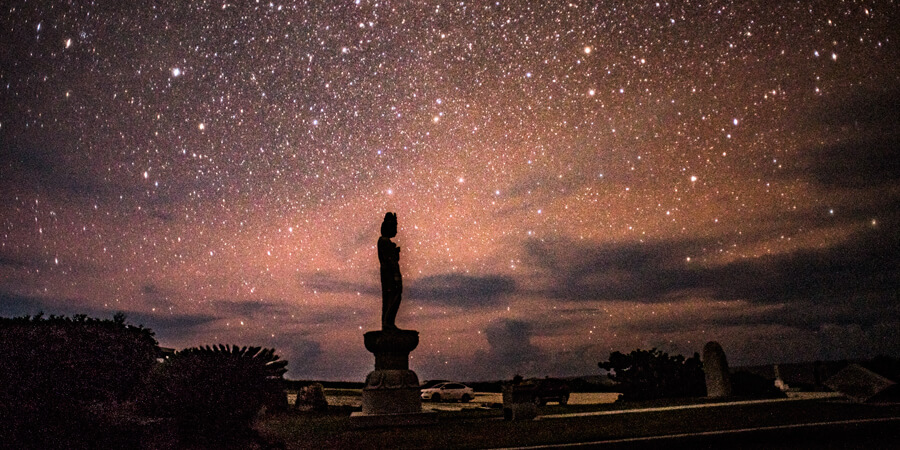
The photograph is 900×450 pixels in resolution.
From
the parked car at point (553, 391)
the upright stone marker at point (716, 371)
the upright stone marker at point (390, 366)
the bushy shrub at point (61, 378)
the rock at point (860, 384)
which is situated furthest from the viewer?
the parked car at point (553, 391)

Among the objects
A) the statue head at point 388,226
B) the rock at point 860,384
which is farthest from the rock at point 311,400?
the rock at point 860,384

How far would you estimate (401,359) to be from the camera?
13500 millimetres

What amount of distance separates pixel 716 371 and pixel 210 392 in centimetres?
1400

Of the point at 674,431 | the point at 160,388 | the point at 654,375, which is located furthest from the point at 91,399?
the point at 654,375

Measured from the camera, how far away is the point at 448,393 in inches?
1117

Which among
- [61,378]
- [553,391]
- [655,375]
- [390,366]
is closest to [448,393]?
[553,391]

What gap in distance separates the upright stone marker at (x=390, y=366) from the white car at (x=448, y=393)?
15335 mm

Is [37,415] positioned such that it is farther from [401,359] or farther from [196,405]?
[401,359]

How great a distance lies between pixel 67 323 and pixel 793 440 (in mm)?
8231

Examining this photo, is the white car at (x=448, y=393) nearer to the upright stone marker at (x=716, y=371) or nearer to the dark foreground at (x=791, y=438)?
the upright stone marker at (x=716, y=371)

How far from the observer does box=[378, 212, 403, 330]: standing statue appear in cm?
1413

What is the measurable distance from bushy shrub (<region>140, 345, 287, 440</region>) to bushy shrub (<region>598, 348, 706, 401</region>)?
17272 millimetres

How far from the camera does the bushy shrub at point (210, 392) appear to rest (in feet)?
18.0

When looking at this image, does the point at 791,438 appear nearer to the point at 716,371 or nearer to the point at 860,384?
the point at 860,384
